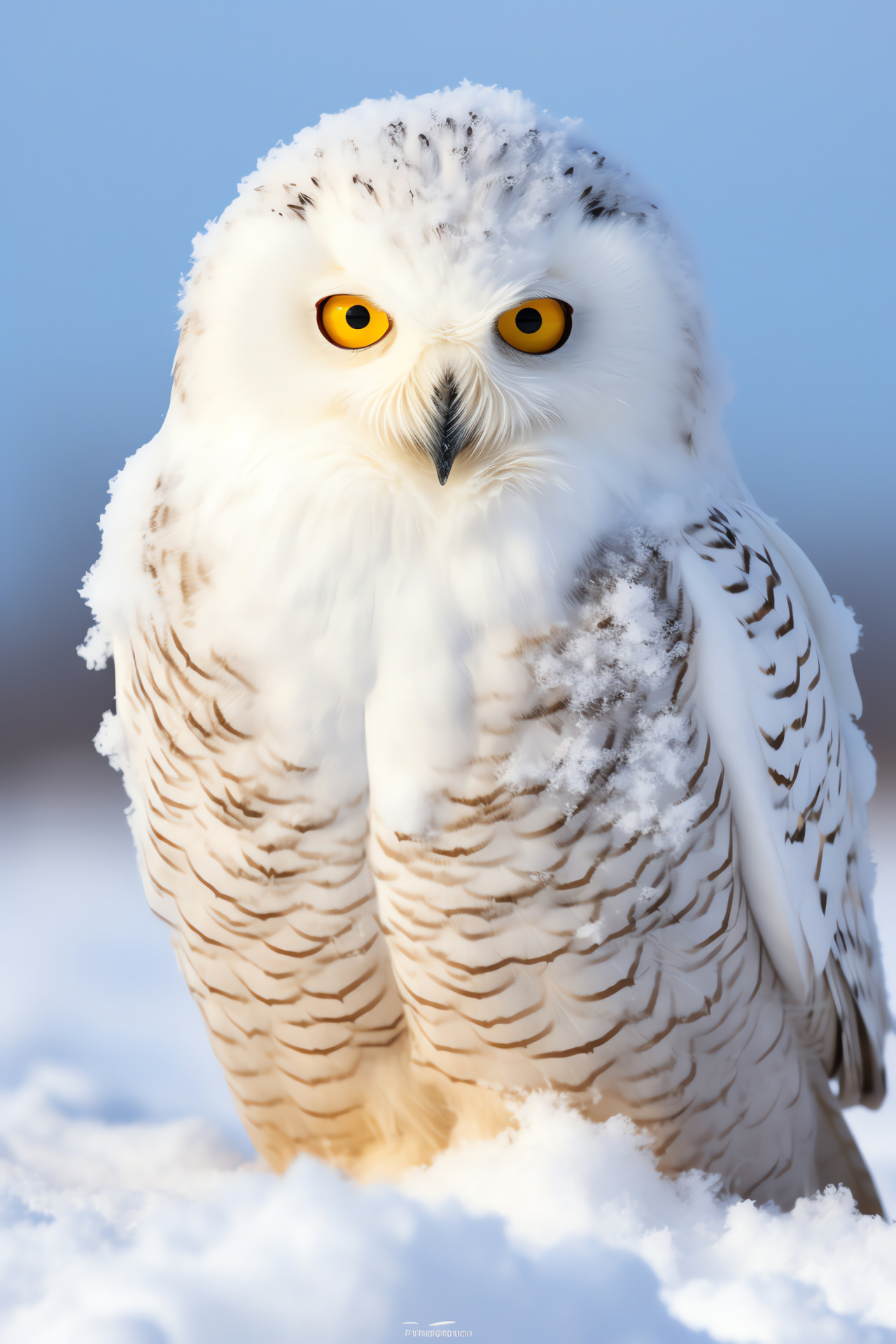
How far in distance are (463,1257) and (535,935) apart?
22 cm

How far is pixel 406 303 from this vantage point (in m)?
0.64

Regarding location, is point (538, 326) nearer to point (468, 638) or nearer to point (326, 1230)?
point (468, 638)

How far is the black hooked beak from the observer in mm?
644

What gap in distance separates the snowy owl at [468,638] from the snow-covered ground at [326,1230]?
3.5 inches

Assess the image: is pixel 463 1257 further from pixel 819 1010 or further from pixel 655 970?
pixel 819 1010

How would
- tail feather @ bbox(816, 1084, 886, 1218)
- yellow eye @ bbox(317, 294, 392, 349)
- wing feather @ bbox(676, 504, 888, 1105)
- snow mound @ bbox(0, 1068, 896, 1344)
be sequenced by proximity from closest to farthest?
snow mound @ bbox(0, 1068, 896, 1344) < yellow eye @ bbox(317, 294, 392, 349) < wing feather @ bbox(676, 504, 888, 1105) < tail feather @ bbox(816, 1084, 886, 1218)

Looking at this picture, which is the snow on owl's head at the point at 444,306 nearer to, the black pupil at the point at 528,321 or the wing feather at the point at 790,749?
the black pupil at the point at 528,321

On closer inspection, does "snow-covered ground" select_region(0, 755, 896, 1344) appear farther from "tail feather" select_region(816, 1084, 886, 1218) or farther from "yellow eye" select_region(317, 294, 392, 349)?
"yellow eye" select_region(317, 294, 392, 349)

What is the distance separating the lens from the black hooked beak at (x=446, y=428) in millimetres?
644

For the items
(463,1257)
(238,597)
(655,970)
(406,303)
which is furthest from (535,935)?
(406,303)

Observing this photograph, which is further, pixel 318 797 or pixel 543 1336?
pixel 318 797

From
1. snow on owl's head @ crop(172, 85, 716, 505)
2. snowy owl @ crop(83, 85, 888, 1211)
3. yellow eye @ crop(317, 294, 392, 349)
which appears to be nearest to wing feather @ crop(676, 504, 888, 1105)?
snowy owl @ crop(83, 85, 888, 1211)

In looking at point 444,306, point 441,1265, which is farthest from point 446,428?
point 441,1265

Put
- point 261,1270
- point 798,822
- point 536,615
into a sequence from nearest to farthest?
point 261,1270 → point 536,615 → point 798,822
